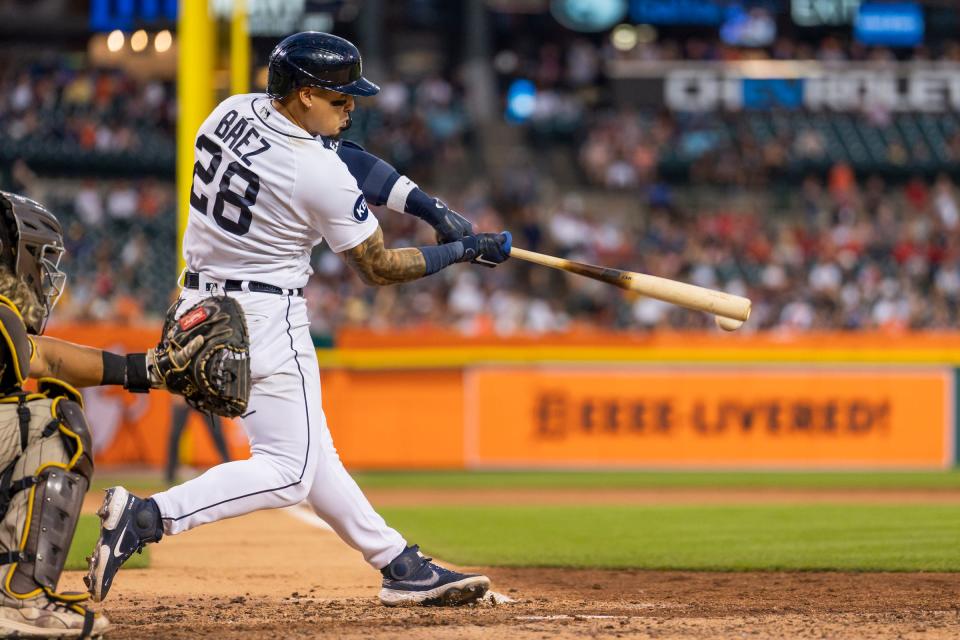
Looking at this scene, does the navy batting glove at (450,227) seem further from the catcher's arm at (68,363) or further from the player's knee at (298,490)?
the catcher's arm at (68,363)

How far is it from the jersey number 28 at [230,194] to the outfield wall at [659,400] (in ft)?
29.8

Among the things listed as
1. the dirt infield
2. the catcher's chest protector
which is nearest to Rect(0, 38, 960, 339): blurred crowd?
the dirt infield

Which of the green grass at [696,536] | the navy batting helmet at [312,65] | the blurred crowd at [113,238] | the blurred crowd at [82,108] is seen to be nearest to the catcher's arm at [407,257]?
the navy batting helmet at [312,65]

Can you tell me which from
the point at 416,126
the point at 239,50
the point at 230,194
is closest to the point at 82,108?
the point at 416,126

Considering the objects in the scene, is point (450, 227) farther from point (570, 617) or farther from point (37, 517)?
point (37, 517)

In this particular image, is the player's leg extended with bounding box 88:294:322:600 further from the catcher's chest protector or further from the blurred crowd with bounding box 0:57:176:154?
the blurred crowd with bounding box 0:57:176:154

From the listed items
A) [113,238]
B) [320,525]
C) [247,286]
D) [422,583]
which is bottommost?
[320,525]

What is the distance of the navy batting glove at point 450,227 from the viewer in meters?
4.65

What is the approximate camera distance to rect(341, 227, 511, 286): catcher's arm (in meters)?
4.26

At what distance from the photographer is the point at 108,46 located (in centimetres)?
1977

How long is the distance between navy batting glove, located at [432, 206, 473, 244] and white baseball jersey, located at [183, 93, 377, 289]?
0.45 meters

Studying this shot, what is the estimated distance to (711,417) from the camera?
13773 millimetres

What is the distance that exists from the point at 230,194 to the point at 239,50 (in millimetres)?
7934

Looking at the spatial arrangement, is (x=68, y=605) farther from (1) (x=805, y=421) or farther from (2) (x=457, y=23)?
(2) (x=457, y=23)
